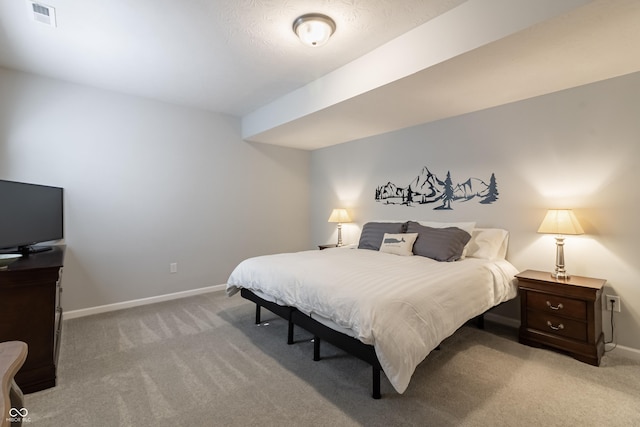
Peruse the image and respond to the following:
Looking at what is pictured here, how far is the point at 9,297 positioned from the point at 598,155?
4.55 meters

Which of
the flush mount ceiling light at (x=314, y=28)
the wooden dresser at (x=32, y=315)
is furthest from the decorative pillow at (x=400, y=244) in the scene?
the wooden dresser at (x=32, y=315)

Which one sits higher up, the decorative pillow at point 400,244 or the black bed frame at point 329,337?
the decorative pillow at point 400,244

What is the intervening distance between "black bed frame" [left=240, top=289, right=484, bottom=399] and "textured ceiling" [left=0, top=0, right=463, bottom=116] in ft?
7.22

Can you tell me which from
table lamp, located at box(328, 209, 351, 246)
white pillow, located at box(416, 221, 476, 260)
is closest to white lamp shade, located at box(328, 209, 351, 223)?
table lamp, located at box(328, 209, 351, 246)

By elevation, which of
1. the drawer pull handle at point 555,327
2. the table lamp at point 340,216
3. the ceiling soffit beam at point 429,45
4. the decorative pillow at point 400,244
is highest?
the ceiling soffit beam at point 429,45

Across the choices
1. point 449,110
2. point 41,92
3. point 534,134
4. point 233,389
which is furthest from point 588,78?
point 41,92

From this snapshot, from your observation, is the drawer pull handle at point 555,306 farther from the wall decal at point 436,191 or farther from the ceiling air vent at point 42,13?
the ceiling air vent at point 42,13

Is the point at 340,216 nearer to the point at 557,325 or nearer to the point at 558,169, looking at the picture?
the point at 558,169

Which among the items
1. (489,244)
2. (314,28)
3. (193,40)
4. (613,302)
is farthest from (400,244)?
(193,40)

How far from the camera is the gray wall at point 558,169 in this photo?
2.37m

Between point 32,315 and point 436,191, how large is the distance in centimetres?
387

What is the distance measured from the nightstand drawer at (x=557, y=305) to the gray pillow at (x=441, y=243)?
680 millimetres

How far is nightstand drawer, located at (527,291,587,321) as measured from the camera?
7.47ft

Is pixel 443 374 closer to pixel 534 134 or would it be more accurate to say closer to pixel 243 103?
pixel 534 134
